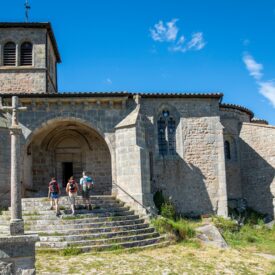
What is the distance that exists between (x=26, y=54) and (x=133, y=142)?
29.3 feet

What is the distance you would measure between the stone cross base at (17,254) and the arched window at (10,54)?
1555 centimetres

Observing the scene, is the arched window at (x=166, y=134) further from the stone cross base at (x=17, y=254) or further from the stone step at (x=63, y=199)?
the stone cross base at (x=17, y=254)

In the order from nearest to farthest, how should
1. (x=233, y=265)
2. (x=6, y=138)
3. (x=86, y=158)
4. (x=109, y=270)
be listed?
1. (x=109, y=270)
2. (x=233, y=265)
3. (x=6, y=138)
4. (x=86, y=158)

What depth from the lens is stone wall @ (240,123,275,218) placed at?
1911cm

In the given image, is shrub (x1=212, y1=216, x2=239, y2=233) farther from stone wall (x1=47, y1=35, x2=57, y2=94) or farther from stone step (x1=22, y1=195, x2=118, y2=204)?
stone wall (x1=47, y1=35, x2=57, y2=94)

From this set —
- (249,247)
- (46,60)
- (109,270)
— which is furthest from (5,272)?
(46,60)

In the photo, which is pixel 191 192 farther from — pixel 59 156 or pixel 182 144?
pixel 59 156

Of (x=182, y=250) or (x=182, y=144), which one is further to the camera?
(x=182, y=144)

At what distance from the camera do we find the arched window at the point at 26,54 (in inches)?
800

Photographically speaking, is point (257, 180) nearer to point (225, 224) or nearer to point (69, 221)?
point (225, 224)

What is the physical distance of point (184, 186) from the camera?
17.8 metres

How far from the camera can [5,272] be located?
6324mm

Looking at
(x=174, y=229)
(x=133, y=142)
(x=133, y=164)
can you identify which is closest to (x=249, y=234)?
(x=174, y=229)

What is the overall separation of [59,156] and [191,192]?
23.4ft
